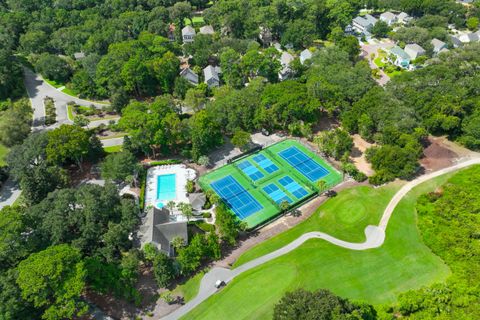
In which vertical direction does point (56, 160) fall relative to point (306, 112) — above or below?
below

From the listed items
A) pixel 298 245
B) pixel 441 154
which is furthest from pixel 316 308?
pixel 441 154

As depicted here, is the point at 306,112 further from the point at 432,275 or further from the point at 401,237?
the point at 432,275

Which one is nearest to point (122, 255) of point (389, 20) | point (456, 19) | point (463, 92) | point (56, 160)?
point (56, 160)

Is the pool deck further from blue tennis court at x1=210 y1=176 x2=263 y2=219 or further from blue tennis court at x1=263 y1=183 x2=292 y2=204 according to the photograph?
blue tennis court at x1=263 y1=183 x2=292 y2=204

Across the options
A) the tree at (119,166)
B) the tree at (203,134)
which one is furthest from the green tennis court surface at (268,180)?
the tree at (119,166)

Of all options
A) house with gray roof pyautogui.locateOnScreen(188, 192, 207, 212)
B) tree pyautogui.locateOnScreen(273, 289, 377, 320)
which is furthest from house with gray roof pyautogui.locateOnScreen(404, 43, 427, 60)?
tree pyautogui.locateOnScreen(273, 289, 377, 320)

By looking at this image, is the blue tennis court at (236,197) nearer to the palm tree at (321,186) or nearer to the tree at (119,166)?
the palm tree at (321,186)

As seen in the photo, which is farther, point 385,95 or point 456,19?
point 456,19
